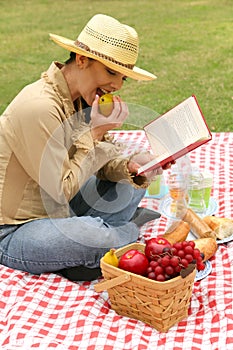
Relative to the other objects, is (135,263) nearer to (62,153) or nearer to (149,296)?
(149,296)

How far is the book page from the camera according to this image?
8.20 ft

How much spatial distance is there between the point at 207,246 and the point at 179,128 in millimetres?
550

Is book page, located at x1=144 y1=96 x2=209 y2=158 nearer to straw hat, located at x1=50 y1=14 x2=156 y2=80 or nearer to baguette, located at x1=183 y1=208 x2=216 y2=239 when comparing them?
straw hat, located at x1=50 y1=14 x2=156 y2=80

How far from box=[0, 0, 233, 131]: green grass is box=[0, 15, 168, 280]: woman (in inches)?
9.2

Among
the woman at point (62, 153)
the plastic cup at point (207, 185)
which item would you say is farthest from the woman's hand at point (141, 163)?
the plastic cup at point (207, 185)

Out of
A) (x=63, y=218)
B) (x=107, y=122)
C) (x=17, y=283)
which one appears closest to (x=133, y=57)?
(x=107, y=122)

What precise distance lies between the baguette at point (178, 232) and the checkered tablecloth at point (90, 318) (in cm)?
17

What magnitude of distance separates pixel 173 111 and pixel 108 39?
0.39 meters

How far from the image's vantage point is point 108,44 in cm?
251

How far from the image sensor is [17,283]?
259cm

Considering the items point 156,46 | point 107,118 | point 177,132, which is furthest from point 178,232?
point 156,46

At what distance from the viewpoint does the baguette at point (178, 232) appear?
278 centimetres

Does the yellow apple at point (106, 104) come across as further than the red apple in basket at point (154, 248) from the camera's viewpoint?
Yes

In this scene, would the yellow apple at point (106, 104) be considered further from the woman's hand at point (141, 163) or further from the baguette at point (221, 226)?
the baguette at point (221, 226)
